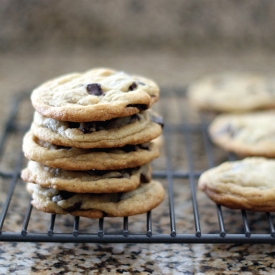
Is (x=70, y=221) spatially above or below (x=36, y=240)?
above

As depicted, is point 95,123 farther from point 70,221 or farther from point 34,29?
point 34,29

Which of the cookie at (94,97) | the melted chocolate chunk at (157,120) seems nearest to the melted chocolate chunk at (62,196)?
the cookie at (94,97)

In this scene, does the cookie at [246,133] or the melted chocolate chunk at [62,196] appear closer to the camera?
the melted chocolate chunk at [62,196]

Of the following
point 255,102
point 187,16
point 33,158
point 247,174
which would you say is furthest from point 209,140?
point 187,16

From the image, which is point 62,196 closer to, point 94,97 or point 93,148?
point 93,148

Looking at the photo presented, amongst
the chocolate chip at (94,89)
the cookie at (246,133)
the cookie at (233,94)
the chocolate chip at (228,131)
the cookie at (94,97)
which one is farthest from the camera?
the cookie at (233,94)

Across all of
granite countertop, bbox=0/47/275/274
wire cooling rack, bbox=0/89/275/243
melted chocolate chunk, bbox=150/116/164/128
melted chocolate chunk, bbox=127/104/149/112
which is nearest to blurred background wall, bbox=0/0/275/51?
wire cooling rack, bbox=0/89/275/243

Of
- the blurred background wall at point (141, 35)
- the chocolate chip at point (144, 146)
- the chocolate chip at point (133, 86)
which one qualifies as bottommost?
the chocolate chip at point (144, 146)

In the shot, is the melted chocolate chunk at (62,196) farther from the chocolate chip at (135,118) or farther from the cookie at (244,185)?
the cookie at (244,185)
